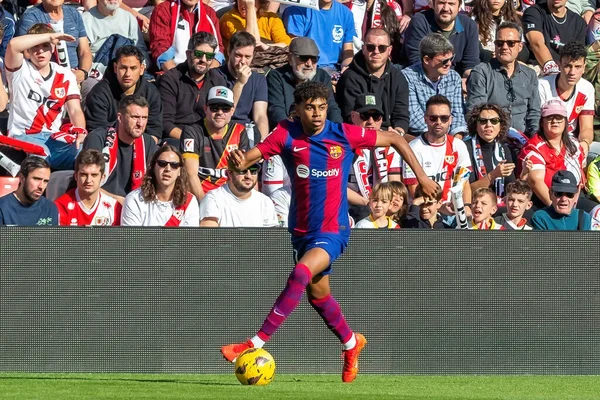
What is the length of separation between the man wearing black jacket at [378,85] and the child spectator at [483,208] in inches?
76.6

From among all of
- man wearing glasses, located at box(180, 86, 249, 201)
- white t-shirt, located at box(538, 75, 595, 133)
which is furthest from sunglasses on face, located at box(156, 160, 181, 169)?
white t-shirt, located at box(538, 75, 595, 133)

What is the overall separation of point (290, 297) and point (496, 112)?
4.95m

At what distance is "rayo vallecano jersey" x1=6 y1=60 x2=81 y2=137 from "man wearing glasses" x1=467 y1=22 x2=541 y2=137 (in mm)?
4596

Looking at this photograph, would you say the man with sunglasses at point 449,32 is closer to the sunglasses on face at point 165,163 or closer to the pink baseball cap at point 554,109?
the pink baseball cap at point 554,109

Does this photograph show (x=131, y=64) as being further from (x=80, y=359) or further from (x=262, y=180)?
(x=80, y=359)

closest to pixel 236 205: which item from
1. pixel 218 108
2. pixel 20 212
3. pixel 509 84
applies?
pixel 218 108

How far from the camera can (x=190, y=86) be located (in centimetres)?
1270

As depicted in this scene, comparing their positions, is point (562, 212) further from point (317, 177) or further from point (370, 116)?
point (317, 177)

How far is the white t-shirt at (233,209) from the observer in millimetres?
11062

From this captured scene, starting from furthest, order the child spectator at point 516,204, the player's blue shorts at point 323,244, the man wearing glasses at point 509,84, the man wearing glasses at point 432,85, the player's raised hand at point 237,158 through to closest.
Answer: the man wearing glasses at point 509,84
the man wearing glasses at point 432,85
the child spectator at point 516,204
the player's blue shorts at point 323,244
the player's raised hand at point 237,158

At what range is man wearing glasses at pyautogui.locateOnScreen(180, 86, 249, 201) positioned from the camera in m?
11.8

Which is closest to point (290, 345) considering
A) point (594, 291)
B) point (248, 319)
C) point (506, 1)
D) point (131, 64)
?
point (248, 319)

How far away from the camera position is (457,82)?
13.4 meters

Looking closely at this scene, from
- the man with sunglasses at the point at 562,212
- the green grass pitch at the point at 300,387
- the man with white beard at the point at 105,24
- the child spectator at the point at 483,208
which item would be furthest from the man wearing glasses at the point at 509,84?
the green grass pitch at the point at 300,387
